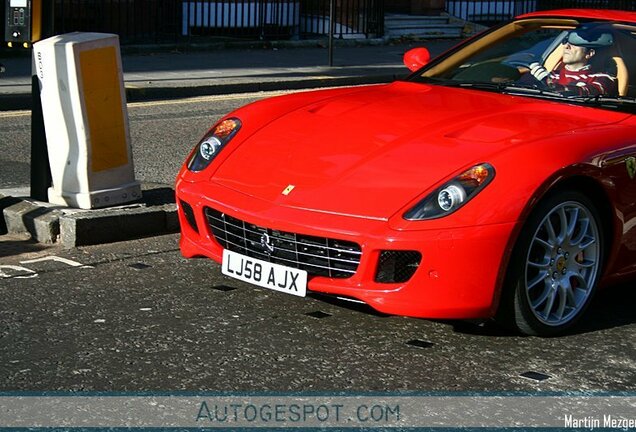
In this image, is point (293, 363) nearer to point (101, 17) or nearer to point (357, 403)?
point (357, 403)

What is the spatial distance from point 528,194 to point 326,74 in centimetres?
1247

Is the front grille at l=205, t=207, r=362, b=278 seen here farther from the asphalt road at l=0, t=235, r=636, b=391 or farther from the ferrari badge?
the asphalt road at l=0, t=235, r=636, b=391

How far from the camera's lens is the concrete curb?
7285 mm

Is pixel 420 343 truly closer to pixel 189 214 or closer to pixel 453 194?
pixel 453 194

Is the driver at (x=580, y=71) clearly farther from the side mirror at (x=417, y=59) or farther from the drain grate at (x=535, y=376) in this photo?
the drain grate at (x=535, y=376)

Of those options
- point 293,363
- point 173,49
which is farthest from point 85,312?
point 173,49

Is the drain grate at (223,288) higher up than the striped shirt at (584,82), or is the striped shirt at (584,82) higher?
the striped shirt at (584,82)

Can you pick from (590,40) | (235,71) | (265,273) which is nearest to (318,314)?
(265,273)

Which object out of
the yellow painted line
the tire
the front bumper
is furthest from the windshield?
the yellow painted line

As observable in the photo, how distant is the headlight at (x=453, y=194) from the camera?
5344 millimetres

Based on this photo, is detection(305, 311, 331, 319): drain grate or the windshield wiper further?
the windshield wiper

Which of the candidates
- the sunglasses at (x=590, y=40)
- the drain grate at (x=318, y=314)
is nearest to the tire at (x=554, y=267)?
the drain grate at (x=318, y=314)

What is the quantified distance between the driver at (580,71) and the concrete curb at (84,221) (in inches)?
96.4

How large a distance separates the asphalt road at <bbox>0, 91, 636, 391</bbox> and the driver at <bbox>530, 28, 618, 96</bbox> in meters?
1.08
